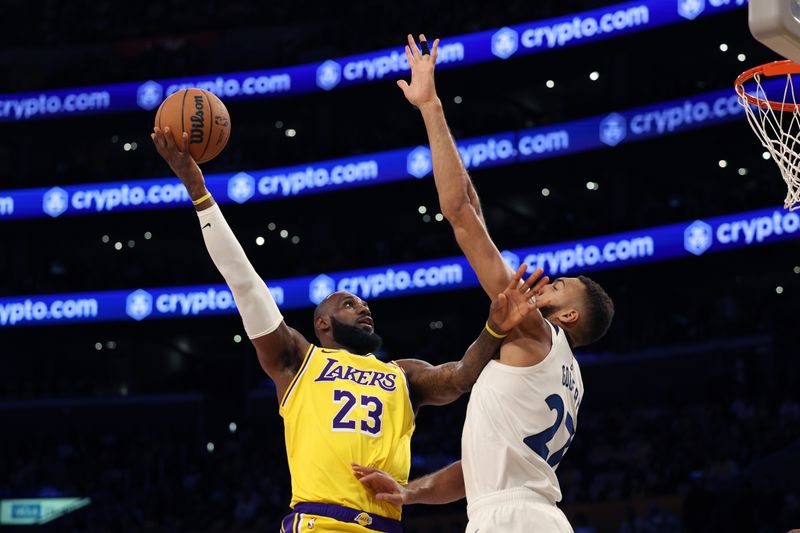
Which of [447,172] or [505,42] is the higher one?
[505,42]

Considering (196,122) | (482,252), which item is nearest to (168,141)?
(196,122)

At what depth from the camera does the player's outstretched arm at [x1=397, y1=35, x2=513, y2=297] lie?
14.5 ft

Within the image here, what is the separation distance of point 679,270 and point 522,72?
681cm

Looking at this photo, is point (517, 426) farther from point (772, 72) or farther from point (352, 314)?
point (772, 72)

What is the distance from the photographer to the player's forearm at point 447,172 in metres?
4.48

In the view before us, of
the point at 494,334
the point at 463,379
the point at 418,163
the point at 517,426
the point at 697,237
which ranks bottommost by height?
the point at 517,426

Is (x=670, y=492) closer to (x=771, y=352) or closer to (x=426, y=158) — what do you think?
(x=771, y=352)

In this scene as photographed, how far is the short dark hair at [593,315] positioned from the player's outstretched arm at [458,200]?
436 millimetres

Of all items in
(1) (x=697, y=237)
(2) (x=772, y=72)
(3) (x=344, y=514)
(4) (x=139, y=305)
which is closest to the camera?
(3) (x=344, y=514)

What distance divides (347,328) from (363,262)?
21.4m

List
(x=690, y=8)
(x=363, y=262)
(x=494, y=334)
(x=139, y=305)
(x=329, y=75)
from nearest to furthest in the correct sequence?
1. (x=494, y=334)
2. (x=690, y=8)
3. (x=363, y=262)
4. (x=139, y=305)
5. (x=329, y=75)

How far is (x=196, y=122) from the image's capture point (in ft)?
17.7

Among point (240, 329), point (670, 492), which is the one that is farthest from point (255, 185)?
point (670, 492)

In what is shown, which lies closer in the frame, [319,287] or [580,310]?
[580,310]
